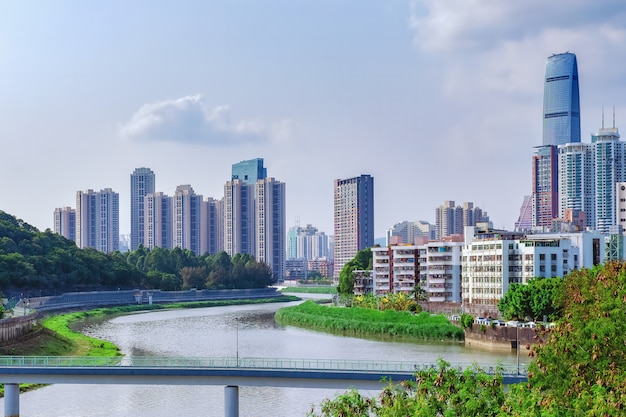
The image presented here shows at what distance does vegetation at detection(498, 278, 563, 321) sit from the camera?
182ft

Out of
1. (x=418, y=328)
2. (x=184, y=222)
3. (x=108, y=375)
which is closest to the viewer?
(x=108, y=375)

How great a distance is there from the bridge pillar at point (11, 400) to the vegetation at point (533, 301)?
111 ft

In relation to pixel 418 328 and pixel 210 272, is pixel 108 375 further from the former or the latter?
pixel 210 272

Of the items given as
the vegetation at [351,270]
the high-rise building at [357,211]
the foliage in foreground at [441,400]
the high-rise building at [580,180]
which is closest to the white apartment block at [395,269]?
the vegetation at [351,270]

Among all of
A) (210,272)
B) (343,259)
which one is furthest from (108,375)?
(343,259)

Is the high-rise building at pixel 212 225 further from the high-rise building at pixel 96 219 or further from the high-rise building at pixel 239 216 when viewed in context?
the high-rise building at pixel 96 219

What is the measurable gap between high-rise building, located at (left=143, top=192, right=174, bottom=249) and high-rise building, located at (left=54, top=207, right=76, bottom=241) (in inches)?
657

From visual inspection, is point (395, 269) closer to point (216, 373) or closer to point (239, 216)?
→ point (216, 373)

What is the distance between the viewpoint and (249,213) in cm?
18450

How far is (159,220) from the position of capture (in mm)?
185250

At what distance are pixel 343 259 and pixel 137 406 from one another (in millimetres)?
165618

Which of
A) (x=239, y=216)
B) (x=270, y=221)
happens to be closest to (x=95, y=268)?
(x=270, y=221)

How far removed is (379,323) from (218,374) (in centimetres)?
3484

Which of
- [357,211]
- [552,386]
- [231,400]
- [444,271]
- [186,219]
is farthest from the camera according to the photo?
[357,211]
